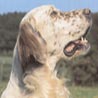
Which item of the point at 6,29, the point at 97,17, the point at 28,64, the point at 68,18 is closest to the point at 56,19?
the point at 68,18

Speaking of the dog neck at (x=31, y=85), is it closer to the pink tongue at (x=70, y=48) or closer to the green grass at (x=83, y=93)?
the pink tongue at (x=70, y=48)

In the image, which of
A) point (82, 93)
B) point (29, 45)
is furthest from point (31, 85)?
point (82, 93)

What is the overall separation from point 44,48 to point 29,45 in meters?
0.30

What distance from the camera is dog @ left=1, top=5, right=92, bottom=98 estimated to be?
5785mm

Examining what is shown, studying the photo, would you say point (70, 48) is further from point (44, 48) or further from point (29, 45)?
point (29, 45)

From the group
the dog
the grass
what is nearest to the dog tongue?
the dog

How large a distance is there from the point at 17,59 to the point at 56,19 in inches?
29.7

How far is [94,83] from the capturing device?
21.4 m

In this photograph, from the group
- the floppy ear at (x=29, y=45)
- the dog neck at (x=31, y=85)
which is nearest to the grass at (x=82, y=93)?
the dog neck at (x=31, y=85)

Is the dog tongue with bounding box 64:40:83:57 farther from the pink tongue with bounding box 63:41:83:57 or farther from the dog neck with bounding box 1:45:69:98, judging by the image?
the dog neck with bounding box 1:45:69:98

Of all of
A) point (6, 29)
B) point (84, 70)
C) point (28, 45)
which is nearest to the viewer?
point (28, 45)

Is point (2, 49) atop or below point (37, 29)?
below

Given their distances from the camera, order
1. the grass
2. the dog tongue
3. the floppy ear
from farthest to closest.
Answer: the grass, the dog tongue, the floppy ear

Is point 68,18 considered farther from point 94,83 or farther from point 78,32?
point 94,83
